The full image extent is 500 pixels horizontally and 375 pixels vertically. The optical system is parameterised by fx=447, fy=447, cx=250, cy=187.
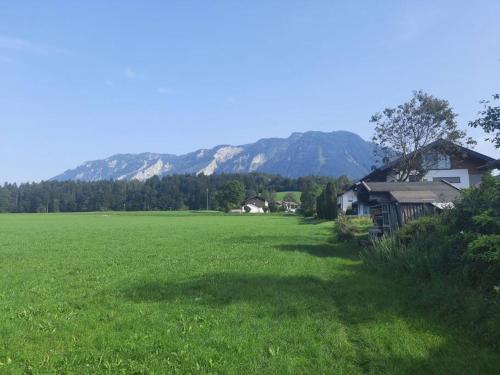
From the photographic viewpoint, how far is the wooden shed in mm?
20281

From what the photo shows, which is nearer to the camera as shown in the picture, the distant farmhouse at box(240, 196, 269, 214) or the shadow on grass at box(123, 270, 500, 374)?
the shadow on grass at box(123, 270, 500, 374)

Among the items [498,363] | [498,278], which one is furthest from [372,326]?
[498,278]

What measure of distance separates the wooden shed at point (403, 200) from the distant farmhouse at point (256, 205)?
126 meters

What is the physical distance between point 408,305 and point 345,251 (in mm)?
11939

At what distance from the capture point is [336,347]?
729 centimetres

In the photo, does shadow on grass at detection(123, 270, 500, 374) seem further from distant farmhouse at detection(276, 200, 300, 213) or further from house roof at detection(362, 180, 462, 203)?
distant farmhouse at detection(276, 200, 300, 213)

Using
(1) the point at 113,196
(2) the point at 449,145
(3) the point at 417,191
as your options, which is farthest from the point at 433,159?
(1) the point at 113,196

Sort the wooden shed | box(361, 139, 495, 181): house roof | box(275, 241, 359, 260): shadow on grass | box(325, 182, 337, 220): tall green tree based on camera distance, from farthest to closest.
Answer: box(325, 182, 337, 220): tall green tree < box(361, 139, 495, 181): house roof < the wooden shed < box(275, 241, 359, 260): shadow on grass

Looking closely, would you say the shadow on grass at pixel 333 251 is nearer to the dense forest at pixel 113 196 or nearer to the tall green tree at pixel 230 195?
the tall green tree at pixel 230 195

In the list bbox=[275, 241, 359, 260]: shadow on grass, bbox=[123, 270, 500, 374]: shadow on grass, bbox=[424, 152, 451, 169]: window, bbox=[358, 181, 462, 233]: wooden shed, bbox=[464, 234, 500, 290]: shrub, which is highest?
bbox=[424, 152, 451, 169]: window

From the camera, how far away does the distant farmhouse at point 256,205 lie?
152 meters

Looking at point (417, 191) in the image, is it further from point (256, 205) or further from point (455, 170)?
point (256, 205)

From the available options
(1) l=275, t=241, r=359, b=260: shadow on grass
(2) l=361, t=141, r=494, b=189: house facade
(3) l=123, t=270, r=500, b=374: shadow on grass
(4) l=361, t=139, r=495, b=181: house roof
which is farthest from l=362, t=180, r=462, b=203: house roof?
(2) l=361, t=141, r=494, b=189: house facade

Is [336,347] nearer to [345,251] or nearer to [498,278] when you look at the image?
[498,278]
